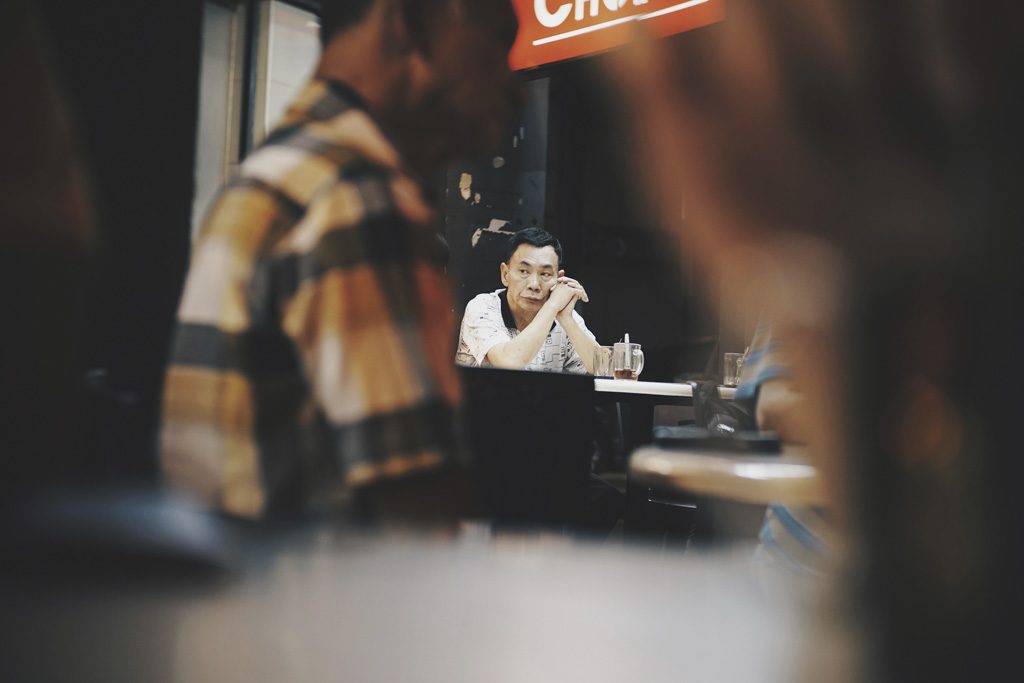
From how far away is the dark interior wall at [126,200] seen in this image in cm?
48

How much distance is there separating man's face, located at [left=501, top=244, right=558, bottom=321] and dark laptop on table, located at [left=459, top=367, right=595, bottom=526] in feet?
4.89

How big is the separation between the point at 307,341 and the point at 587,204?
0.57 meters

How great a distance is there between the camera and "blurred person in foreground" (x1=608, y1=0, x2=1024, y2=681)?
0.24 m

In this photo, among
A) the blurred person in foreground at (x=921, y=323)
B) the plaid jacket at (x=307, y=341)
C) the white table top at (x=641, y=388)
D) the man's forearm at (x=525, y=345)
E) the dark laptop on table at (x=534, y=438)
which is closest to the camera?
the blurred person in foreground at (x=921, y=323)

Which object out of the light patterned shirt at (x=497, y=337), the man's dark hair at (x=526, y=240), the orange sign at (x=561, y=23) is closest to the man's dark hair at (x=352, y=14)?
the orange sign at (x=561, y=23)

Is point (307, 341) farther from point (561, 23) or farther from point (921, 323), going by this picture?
point (561, 23)

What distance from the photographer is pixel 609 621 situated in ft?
1.05

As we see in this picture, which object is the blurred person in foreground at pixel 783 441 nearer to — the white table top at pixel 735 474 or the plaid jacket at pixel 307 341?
the white table top at pixel 735 474

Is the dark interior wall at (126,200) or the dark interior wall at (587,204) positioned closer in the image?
the dark interior wall at (126,200)

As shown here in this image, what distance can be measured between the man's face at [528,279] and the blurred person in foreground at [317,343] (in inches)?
90.9

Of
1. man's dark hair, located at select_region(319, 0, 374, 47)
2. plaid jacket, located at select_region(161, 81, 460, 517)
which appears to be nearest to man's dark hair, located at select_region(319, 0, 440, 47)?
man's dark hair, located at select_region(319, 0, 374, 47)

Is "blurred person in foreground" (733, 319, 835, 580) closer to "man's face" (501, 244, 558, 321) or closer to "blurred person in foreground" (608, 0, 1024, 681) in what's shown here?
"blurred person in foreground" (608, 0, 1024, 681)

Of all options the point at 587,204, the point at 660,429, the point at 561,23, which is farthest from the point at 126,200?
the point at 561,23

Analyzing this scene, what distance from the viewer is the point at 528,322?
2.98 m
